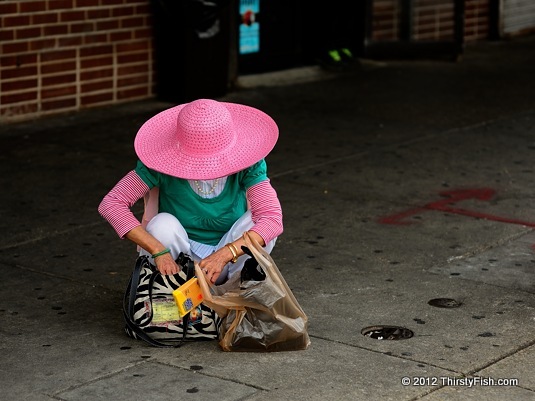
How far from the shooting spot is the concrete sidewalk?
4332 millimetres

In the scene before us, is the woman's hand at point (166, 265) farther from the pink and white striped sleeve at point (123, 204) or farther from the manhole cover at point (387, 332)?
the manhole cover at point (387, 332)

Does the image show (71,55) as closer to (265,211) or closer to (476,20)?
(265,211)

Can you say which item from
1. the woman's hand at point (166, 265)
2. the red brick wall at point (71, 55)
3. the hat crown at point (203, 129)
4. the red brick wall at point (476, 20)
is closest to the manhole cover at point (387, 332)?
the woman's hand at point (166, 265)

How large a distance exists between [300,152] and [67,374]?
165 inches

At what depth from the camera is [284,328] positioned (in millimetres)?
4512

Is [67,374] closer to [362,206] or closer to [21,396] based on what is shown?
[21,396]

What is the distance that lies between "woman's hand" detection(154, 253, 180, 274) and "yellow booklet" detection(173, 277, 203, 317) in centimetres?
11

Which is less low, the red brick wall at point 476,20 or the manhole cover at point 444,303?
the red brick wall at point 476,20

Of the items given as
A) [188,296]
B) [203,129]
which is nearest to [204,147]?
[203,129]

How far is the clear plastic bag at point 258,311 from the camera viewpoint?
443cm

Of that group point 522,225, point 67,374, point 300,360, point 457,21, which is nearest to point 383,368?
point 300,360
